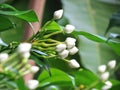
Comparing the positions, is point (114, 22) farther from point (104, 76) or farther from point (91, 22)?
point (91, 22)

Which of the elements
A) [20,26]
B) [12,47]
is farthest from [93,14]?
[12,47]

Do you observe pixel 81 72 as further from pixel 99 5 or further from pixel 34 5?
pixel 99 5

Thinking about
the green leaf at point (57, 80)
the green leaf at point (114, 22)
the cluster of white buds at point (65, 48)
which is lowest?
the green leaf at point (57, 80)

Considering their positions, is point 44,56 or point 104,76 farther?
point 44,56

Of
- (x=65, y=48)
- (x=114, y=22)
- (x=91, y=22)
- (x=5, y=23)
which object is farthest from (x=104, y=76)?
(x=91, y=22)

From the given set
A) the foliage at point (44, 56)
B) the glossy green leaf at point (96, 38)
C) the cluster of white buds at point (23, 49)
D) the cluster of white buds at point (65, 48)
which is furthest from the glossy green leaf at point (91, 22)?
the cluster of white buds at point (23, 49)

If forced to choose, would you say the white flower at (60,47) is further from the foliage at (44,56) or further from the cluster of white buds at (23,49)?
the cluster of white buds at (23,49)

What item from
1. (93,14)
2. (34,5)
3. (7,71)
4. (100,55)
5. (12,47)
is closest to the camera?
(7,71)

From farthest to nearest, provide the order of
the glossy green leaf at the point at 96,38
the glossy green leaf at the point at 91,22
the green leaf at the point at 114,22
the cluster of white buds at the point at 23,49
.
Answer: the glossy green leaf at the point at 91,22 → the green leaf at the point at 114,22 → the glossy green leaf at the point at 96,38 → the cluster of white buds at the point at 23,49
